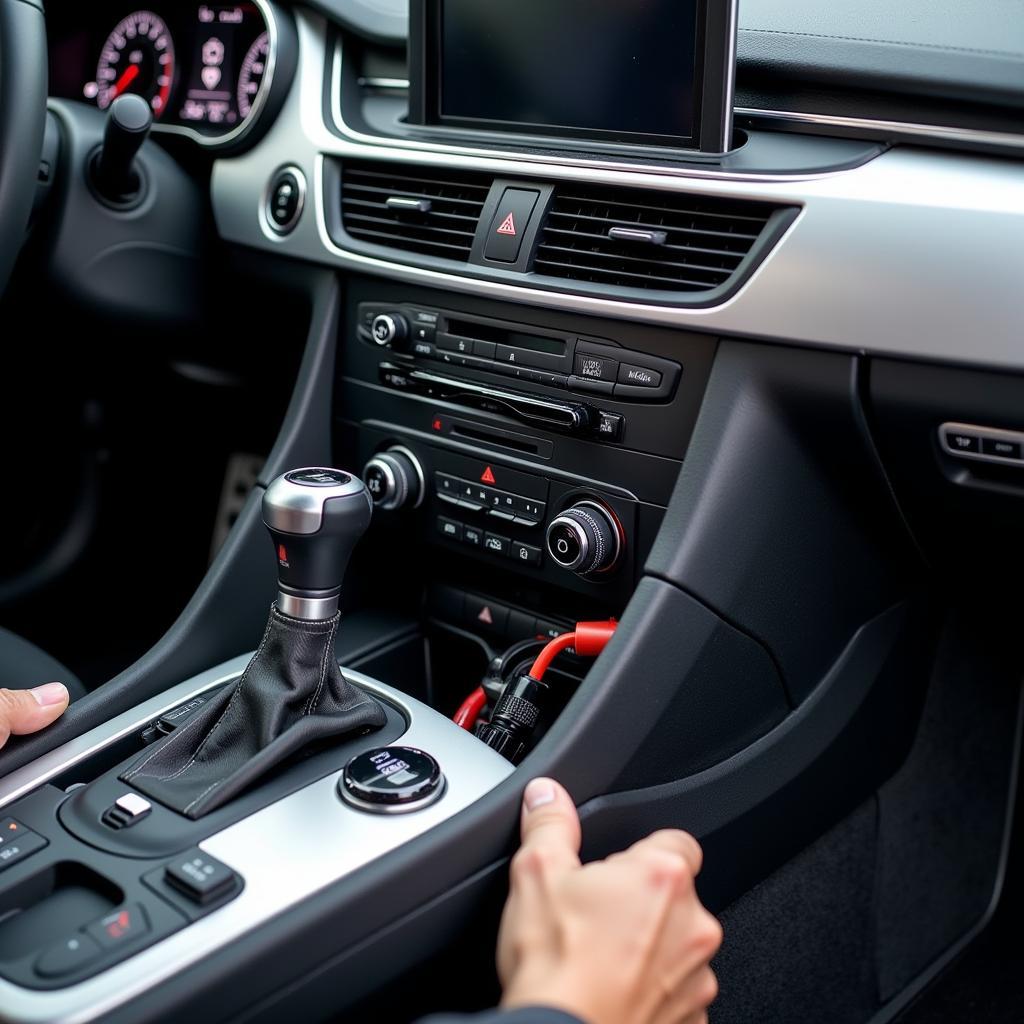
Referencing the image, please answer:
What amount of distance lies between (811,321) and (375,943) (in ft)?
2.07

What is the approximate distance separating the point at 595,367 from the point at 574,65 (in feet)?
1.00

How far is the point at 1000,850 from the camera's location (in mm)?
1731

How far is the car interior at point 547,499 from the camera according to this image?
0.96 m

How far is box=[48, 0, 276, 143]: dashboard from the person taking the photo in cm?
161

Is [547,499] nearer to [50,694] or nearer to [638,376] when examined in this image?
[638,376]

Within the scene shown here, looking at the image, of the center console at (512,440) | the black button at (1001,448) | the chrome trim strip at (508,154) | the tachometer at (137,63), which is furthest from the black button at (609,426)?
the tachometer at (137,63)

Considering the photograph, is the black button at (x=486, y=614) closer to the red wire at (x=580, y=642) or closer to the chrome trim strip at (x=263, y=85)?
the red wire at (x=580, y=642)

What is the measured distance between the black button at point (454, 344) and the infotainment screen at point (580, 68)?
0.76 feet

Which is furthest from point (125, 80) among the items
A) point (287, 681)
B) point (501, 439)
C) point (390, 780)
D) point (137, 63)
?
point (390, 780)

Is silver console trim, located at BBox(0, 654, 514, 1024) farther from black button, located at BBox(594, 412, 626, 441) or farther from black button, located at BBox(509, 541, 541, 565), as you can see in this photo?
black button, located at BBox(594, 412, 626, 441)

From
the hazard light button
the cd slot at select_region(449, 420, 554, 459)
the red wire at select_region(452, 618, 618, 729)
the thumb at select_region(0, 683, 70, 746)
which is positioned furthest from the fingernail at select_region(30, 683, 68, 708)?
the hazard light button

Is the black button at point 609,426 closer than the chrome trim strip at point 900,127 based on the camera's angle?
No

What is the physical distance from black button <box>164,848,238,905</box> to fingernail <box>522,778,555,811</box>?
0.78ft

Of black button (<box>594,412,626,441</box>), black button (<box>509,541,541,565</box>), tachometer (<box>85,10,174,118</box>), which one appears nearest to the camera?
black button (<box>594,412,626,441</box>)
